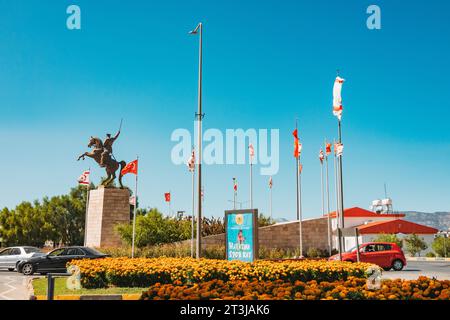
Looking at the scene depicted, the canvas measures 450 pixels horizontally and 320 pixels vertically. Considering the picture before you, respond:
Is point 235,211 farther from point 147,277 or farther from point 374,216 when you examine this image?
point 374,216

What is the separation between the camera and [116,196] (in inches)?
1304

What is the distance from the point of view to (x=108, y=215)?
32.8 meters

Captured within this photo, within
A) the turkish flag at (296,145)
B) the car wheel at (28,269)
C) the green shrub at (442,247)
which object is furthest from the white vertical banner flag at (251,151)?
the green shrub at (442,247)

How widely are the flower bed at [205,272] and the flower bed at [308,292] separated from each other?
340 centimetres

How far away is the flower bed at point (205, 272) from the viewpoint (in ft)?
43.4

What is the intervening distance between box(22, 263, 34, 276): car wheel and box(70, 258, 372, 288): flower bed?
24.6 ft

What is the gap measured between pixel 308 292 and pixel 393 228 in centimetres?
4808

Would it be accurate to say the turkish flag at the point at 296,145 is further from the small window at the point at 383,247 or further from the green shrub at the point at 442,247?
the green shrub at the point at 442,247

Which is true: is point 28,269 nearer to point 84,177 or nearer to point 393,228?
point 84,177

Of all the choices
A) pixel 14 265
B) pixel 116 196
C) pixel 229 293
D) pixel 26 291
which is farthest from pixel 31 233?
pixel 229 293

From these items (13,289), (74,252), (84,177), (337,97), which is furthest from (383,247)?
(84,177)

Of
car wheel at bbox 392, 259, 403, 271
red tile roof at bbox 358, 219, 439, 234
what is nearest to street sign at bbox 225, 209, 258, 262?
car wheel at bbox 392, 259, 403, 271

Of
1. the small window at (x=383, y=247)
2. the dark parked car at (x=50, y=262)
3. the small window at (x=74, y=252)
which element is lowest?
the dark parked car at (x=50, y=262)
